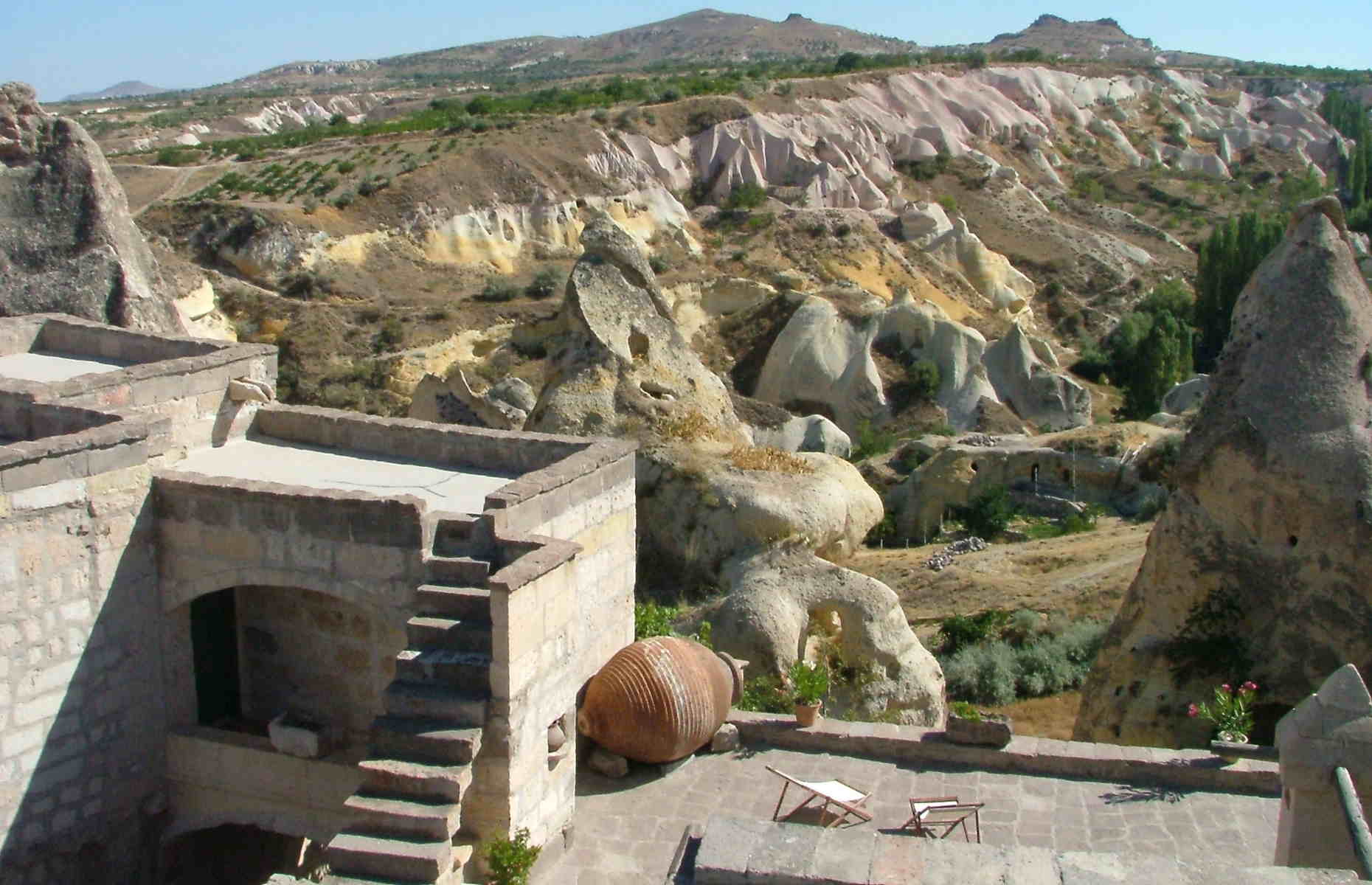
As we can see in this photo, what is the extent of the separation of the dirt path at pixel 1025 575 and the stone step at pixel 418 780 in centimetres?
1429

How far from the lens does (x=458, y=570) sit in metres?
7.81

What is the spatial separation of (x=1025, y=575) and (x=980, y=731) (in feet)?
44.4

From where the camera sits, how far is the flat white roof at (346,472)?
29.9 feet

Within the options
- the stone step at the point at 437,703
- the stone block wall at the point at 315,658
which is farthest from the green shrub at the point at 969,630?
the stone step at the point at 437,703

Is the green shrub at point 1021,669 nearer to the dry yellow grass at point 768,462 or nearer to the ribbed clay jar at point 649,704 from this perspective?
the dry yellow grass at point 768,462

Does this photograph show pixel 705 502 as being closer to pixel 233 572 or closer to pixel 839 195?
pixel 233 572

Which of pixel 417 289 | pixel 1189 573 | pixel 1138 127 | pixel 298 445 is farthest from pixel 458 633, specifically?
pixel 1138 127

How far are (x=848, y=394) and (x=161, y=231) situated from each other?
69.3ft

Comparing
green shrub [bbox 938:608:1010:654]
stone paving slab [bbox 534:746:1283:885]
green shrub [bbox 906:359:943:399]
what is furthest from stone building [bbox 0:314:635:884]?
green shrub [bbox 906:359:943:399]

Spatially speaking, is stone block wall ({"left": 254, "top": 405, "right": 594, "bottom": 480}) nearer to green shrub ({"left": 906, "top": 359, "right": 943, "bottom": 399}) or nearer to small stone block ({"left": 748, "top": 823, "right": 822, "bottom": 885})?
small stone block ({"left": 748, "top": 823, "right": 822, "bottom": 885})

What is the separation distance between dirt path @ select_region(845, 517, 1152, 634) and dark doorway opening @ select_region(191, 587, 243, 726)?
12.9m

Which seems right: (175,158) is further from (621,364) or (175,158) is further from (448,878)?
(448,878)

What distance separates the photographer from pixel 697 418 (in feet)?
60.7

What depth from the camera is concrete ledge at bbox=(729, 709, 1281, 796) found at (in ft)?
29.6
